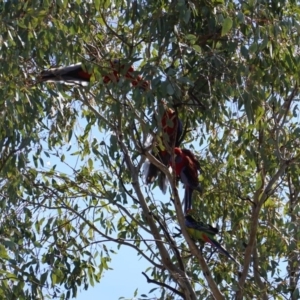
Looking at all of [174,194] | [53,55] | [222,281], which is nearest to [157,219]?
[174,194]

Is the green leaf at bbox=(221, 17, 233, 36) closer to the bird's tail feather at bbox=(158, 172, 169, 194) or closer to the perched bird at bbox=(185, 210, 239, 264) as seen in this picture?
the perched bird at bbox=(185, 210, 239, 264)

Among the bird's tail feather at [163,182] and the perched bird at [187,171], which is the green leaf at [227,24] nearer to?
the perched bird at [187,171]

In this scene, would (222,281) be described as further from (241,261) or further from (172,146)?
(172,146)

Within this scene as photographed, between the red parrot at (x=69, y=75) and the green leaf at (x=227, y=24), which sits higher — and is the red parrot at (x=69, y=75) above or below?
above

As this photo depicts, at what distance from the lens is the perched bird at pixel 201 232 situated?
5.77 meters

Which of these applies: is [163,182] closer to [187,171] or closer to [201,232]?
[187,171]

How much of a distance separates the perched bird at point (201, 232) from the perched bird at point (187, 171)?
277 mm

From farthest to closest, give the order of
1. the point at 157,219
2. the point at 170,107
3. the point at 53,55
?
the point at 157,219 → the point at 53,55 → the point at 170,107

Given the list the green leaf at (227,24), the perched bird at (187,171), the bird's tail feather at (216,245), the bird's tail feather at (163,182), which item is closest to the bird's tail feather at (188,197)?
the perched bird at (187,171)

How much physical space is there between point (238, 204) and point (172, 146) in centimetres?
136

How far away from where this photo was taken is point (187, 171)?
6.25m

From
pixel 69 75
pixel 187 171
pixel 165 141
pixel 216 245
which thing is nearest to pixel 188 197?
pixel 187 171

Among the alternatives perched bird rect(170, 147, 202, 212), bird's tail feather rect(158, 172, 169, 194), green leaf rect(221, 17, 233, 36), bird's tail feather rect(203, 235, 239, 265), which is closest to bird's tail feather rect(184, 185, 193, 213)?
perched bird rect(170, 147, 202, 212)

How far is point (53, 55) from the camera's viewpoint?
566 centimetres
